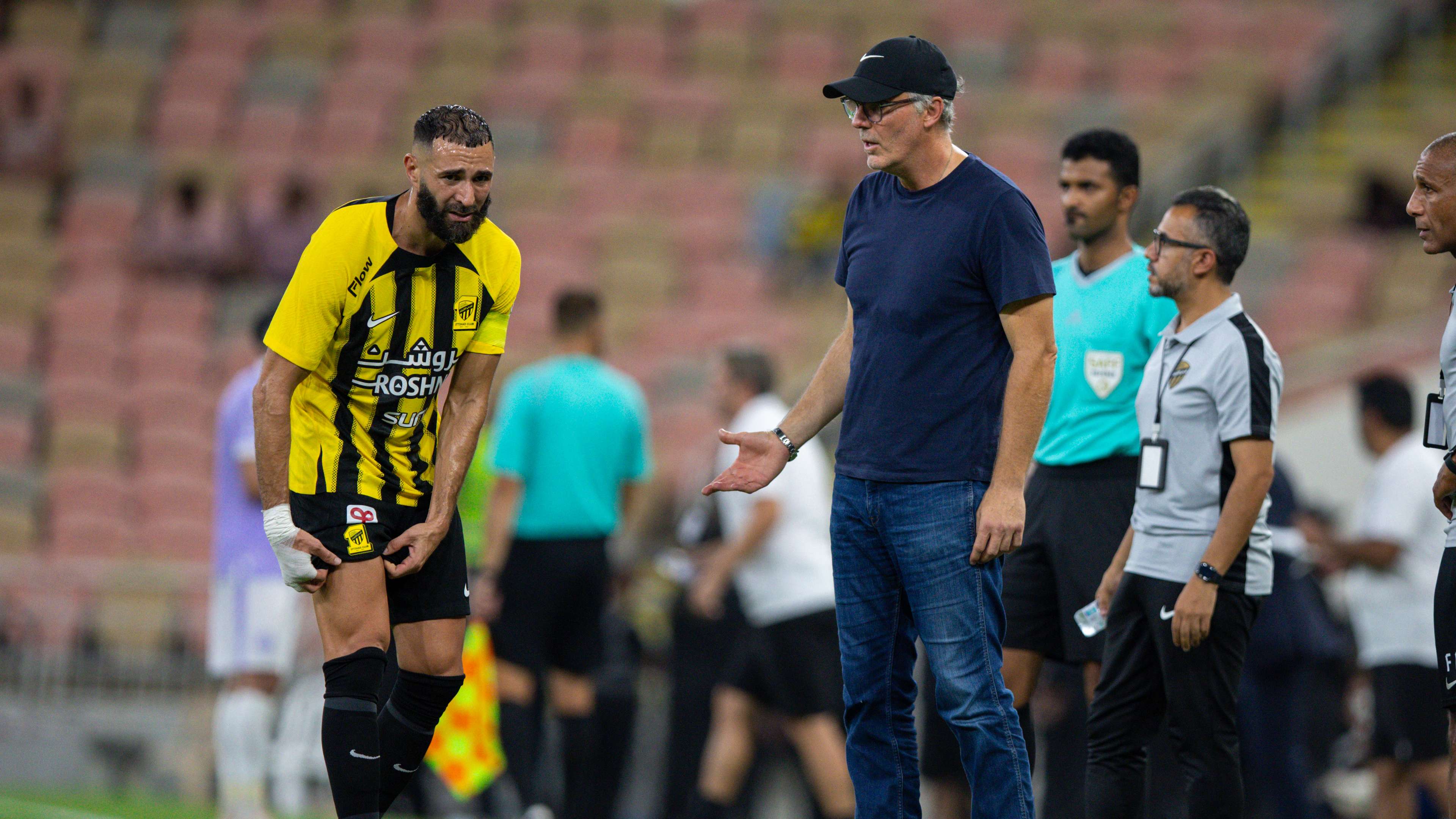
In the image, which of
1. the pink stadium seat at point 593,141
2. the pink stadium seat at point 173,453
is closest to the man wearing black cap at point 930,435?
the pink stadium seat at point 173,453

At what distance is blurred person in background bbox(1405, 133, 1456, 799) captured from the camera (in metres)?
3.94

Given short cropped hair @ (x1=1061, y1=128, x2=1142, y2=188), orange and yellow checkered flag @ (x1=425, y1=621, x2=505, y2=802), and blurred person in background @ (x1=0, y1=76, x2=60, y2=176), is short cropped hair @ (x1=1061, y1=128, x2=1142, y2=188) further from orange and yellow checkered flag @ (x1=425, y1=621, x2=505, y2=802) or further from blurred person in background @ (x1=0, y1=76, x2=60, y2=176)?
blurred person in background @ (x1=0, y1=76, x2=60, y2=176)

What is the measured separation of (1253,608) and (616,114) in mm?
12093

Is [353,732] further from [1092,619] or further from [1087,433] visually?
[1087,433]

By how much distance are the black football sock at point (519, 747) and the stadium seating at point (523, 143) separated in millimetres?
4561

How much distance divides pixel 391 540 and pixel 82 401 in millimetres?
8902

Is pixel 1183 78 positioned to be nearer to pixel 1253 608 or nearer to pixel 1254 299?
pixel 1254 299

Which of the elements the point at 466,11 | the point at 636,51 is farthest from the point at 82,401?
the point at 636,51

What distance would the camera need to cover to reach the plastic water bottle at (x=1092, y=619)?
467 centimetres

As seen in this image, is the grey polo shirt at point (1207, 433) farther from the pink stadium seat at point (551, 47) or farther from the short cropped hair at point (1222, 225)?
the pink stadium seat at point (551, 47)

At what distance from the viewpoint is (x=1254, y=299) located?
1359cm

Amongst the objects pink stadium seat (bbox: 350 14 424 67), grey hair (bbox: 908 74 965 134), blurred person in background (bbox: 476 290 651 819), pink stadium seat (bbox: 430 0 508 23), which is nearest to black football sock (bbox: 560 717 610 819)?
blurred person in background (bbox: 476 290 651 819)

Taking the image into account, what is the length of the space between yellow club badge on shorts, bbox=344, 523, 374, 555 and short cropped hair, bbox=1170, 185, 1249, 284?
8.06 feet

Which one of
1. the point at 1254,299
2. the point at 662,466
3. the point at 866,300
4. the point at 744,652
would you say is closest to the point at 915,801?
the point at 866,300
